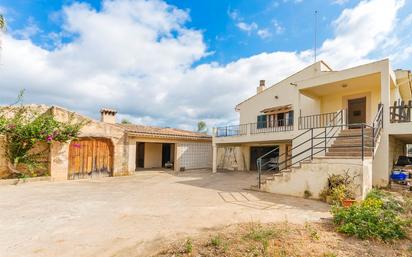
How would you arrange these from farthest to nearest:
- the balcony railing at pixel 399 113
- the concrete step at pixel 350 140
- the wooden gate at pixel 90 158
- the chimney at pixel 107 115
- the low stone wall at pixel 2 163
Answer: the chimney at pixel 107 115, the wooden gate at pixel 90 158, the low stone wall at pixel 2 163, the balcony railing at pixel 399 113, the concrete step at pixel 350 140

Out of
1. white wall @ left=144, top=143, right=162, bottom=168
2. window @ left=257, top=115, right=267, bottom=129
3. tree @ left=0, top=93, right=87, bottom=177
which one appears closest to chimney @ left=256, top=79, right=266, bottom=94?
window @ left=257, top=115, right=267, bottom=129

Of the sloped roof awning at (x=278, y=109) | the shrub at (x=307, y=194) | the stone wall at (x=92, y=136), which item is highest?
the sloped roof awning at (x=278, y=109)

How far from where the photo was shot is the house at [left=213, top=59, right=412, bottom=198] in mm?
7863

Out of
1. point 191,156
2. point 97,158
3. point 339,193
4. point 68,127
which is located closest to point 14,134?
point 68,127

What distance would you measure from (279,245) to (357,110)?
38.2 ft

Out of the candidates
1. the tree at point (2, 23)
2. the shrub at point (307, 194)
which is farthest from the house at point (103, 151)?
the shrub at point (307, 194)

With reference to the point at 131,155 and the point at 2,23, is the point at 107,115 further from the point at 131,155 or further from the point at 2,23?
the point at 2,23

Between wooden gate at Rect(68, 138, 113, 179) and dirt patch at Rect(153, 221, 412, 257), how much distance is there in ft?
36.3

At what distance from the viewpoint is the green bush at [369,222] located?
166 inches

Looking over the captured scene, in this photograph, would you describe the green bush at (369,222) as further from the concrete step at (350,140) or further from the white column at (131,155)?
the white column at (131,155)

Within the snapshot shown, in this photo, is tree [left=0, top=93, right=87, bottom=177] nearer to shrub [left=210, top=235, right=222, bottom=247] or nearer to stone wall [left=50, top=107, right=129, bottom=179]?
stone wall [left=50, top=107, right=129, bottom=179]

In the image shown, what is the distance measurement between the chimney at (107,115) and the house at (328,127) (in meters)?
8.34

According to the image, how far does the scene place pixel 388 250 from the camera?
381 cm

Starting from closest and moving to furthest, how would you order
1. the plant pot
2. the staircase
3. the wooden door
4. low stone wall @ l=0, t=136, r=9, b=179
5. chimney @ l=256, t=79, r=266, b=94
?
the plant pot
the staircase
low stone wall @ l=0, t=136, r=9, b=179
chimney @ l=256, t=79, r=266, b=94
the wooden door
